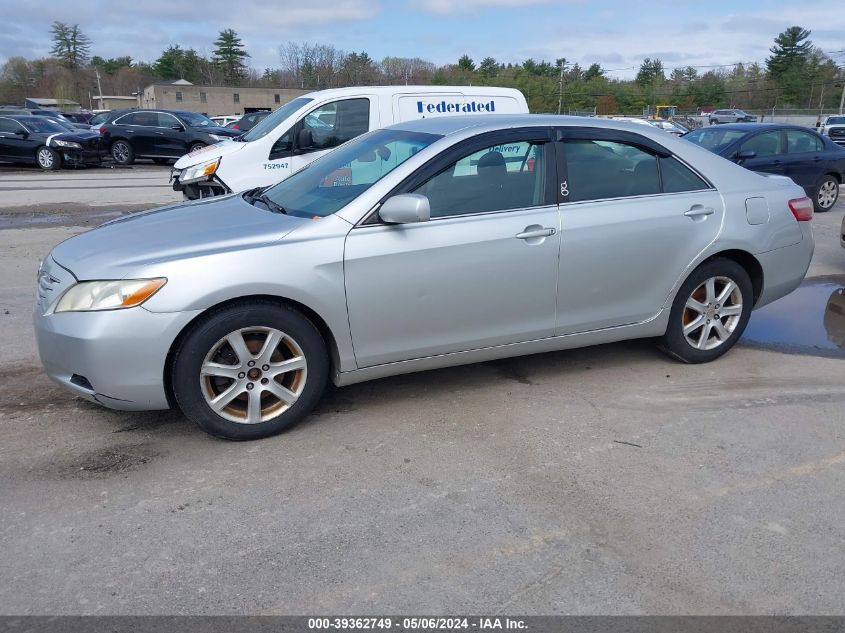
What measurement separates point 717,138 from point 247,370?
11.8 meters

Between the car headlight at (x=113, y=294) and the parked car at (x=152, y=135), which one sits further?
the parked car at (x=152, y=135)

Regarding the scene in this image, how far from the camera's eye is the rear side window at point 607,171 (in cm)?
471

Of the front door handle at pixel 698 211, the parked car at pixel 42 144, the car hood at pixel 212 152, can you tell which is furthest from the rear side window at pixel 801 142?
the parked car at pixel 42 144

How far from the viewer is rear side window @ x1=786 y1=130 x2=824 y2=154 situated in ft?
43.7

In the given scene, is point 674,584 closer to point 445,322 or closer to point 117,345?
point 445,322

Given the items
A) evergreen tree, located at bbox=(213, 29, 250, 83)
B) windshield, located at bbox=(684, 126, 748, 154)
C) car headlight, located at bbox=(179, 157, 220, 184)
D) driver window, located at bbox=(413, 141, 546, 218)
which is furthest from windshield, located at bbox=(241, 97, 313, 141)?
evergreen tree, located at bbox=(213, 29, 250, 83)

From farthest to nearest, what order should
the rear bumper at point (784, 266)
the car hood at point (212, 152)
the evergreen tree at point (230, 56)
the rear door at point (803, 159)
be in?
the evergreen tree at point (230, 56) < the rear door at point (803, 159) < the car hood at point (212, 152) < the rear bumper at point (784, 266)

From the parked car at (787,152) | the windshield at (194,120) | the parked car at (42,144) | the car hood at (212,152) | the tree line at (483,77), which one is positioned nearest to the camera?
the car hood at (212,152)

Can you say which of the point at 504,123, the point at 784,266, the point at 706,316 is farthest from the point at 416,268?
the point at 784,266

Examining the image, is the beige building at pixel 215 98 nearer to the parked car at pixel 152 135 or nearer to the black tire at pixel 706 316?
the parked car at pixel 152 135

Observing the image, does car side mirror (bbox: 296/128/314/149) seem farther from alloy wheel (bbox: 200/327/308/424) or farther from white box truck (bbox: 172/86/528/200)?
alloy wheel (bbox: 200/327/308/424)

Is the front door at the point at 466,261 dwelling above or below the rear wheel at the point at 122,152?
below

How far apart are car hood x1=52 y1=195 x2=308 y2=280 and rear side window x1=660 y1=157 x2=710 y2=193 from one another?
8.04ft

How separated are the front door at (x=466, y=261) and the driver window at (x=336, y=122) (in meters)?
5.34
